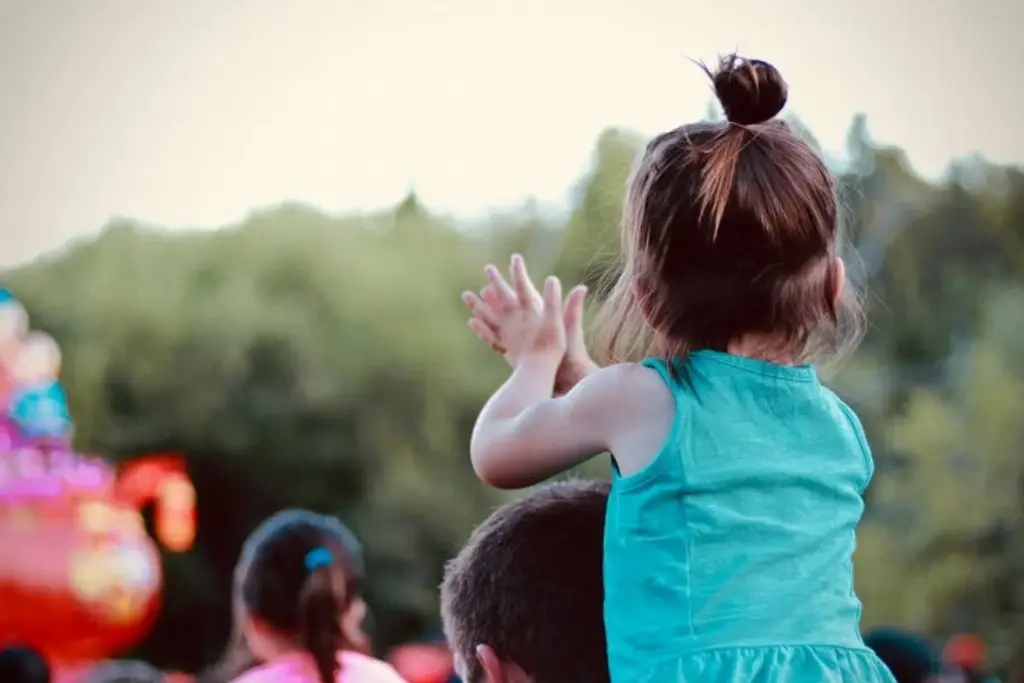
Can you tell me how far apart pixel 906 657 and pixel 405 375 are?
454cm

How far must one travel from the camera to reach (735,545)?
893 millimetres

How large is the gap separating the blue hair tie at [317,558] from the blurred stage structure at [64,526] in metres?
3.22

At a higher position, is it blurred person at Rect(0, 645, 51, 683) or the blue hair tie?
the blue hair tie

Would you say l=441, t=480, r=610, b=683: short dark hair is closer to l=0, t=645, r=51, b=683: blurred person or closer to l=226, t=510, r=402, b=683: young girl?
l=226, t=510, r=402, b=683: young girl

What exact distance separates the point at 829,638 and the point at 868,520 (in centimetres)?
568

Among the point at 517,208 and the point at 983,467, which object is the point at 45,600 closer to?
the point at 517,208

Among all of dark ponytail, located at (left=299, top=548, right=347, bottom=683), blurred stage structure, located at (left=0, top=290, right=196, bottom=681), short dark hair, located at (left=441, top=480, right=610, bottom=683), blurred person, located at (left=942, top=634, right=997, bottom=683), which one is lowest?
blurred person, located at (left=942, top=634, right=997, bottom=683)

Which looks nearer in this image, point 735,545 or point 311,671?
point 735,545

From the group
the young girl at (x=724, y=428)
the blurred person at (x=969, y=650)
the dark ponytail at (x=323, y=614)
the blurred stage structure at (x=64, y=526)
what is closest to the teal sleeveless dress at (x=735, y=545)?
the young girl at (x=724, y=428)

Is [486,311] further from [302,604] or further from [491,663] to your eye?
[302,604]

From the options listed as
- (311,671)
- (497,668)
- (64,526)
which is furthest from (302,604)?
(64,526)

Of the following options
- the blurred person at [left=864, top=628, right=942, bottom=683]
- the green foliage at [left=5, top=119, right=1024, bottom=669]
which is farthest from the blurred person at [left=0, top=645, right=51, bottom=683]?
the green foliage at [left=5, top=119, right=1024, bottom=669]

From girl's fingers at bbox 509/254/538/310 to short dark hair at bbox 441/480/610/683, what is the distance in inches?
7.7

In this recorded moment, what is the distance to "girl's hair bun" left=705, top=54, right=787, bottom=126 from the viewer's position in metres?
0.97
